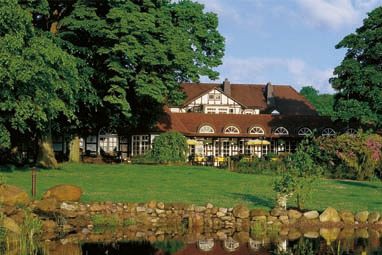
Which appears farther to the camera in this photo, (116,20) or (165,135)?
(165,135)

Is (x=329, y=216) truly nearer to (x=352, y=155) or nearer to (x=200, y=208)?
(x=200, y=208)

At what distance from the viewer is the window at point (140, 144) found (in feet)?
164

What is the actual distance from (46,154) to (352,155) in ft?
54.1

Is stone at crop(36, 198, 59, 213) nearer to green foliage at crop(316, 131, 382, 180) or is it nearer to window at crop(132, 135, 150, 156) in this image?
green foliage at crop(316, 131, 382, 180)

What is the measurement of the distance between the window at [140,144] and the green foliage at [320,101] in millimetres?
49812

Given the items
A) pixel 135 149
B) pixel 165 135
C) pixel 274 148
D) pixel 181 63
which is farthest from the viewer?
pixel 274 148

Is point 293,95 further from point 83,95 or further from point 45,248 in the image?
point 45,248

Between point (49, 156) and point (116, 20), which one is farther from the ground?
point (116, 20)

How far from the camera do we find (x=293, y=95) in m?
82.8

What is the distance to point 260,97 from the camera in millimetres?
79812

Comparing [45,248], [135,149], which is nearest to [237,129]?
[135,149]

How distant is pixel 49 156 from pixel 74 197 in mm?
16749

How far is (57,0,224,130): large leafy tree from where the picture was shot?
34.8 meters

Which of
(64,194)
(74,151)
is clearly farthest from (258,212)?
(74,151)
